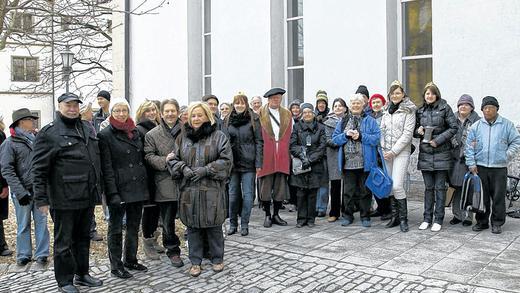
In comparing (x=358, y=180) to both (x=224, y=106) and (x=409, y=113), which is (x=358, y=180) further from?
(x=224, y=106)

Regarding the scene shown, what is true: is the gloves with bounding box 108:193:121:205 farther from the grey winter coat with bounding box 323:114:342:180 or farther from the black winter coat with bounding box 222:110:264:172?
the grey winter coat with bounding box 323:114:342:180

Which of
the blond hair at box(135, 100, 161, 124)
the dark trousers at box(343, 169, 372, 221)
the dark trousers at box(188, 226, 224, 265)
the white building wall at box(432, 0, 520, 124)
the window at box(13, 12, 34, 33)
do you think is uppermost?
the window at box(13, 12, 34, 33)

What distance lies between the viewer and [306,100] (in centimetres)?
1172

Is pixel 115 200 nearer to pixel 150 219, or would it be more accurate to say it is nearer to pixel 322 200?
pixel 150 219

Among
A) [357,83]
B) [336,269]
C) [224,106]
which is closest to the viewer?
[336,269]

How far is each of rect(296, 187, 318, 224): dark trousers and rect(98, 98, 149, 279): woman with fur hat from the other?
8.87ft

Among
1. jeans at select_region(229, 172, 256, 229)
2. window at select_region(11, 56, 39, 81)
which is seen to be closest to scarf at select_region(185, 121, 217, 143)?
jeans at select_region(229, 172, 256, 229)

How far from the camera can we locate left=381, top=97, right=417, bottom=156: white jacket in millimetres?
7223

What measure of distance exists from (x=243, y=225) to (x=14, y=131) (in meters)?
3.22

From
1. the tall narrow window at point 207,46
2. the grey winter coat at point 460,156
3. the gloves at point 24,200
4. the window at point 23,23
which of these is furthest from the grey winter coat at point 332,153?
the tall narrow window at point 207,46

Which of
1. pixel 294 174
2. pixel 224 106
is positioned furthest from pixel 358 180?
pixel 224 106

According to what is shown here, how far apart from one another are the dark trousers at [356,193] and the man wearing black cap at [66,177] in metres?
3.73

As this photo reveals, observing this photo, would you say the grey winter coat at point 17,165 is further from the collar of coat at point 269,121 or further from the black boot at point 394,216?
the black boot at point 394,216

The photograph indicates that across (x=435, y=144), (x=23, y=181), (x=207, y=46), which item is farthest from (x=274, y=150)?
(x=207, y=46)
